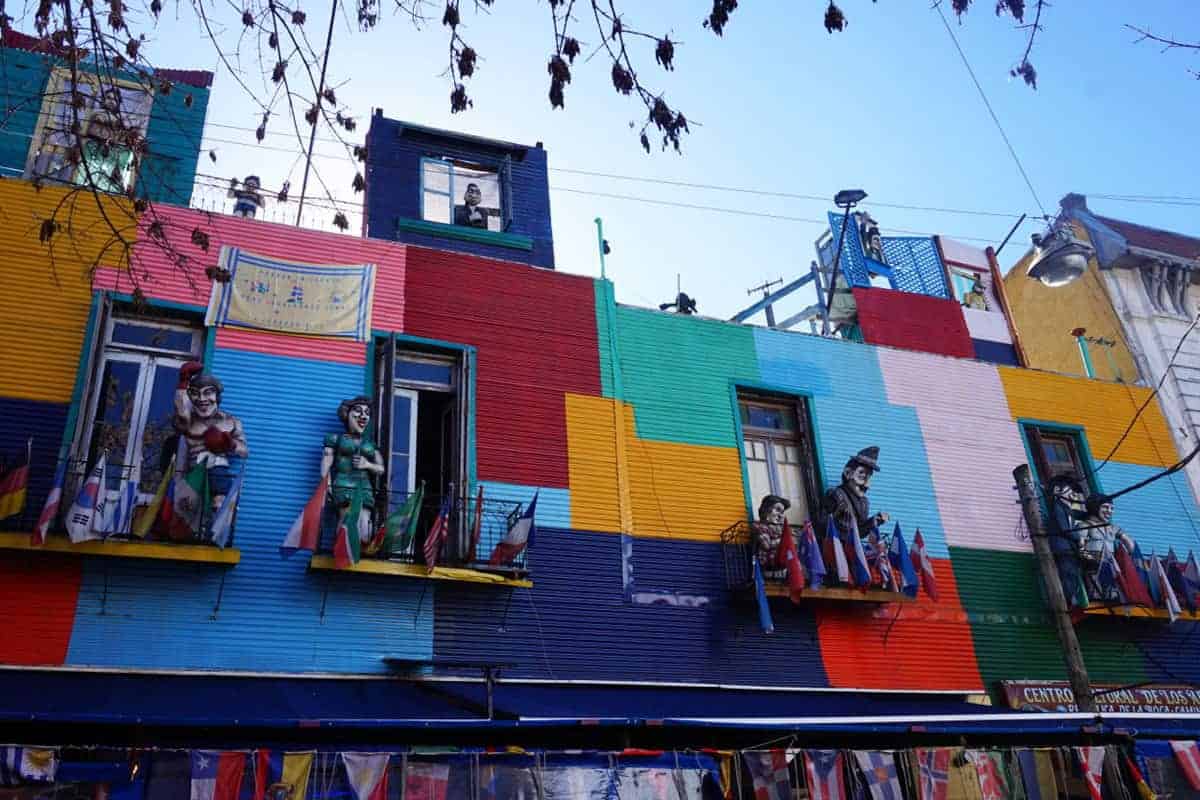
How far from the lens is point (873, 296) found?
16.3 m

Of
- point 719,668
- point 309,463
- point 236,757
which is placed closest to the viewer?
point 236,757

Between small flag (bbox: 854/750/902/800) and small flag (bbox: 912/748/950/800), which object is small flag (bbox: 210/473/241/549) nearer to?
small flag (bbox: 854/750/902/800)

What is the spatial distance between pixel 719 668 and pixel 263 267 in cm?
715

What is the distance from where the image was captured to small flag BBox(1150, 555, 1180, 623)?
44.8 ft

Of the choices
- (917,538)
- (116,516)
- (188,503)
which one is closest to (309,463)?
(188,503)

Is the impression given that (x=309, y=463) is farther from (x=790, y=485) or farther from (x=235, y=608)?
(x=790, y=485)

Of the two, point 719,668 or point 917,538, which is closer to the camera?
point 719,668

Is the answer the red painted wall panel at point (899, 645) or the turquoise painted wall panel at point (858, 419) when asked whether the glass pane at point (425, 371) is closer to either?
the turquoise painted wall panel at point (858, 419)

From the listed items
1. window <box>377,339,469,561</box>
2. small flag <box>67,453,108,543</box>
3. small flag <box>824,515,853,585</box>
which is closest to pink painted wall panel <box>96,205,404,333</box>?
window <box>377,339,469,561</box>

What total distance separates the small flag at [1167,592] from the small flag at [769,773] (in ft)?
24.8

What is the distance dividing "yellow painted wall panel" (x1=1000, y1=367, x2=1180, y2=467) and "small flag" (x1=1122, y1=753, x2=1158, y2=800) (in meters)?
6.37

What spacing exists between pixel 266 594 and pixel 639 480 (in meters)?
4.67

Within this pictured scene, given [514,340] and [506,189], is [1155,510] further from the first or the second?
[506,189]

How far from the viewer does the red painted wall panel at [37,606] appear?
9.22m
